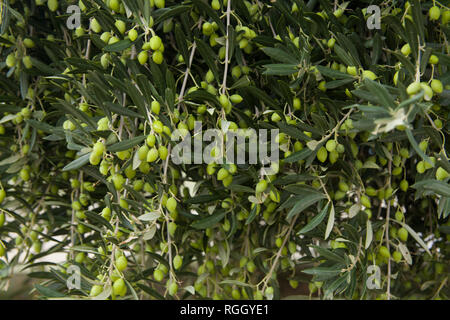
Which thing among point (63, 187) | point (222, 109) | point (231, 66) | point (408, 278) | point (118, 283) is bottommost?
point (408, 278)

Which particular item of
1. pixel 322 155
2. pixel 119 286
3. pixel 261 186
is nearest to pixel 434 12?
pixel 322 155

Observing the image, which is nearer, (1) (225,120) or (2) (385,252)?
(1) (225,120)

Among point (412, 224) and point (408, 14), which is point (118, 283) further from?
point (412, 224)

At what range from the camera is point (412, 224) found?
1072mm

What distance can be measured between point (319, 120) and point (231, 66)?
0.24 metres

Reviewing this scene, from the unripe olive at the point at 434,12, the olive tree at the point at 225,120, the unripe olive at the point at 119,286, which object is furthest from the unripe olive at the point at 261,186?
the unripe olive at the point at 434,12

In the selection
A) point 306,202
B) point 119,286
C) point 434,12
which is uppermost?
point 434,12

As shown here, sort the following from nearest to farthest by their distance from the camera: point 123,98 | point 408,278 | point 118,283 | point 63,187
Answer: point 118,283 < point 123,98 < point 63,187 < point 408,278

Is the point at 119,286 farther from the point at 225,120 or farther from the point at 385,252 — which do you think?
the point at 385,252

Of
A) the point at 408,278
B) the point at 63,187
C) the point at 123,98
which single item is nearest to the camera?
the point at 123,98

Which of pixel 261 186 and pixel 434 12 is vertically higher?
pixel 434 12

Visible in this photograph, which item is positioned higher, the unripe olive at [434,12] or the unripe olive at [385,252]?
the unripe olive at [434,12]

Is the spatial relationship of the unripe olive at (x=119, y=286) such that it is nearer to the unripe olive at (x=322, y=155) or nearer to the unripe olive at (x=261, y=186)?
the unripe olive at (x=261, y=186)

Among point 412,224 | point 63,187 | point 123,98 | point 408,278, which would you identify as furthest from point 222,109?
point 408,278
